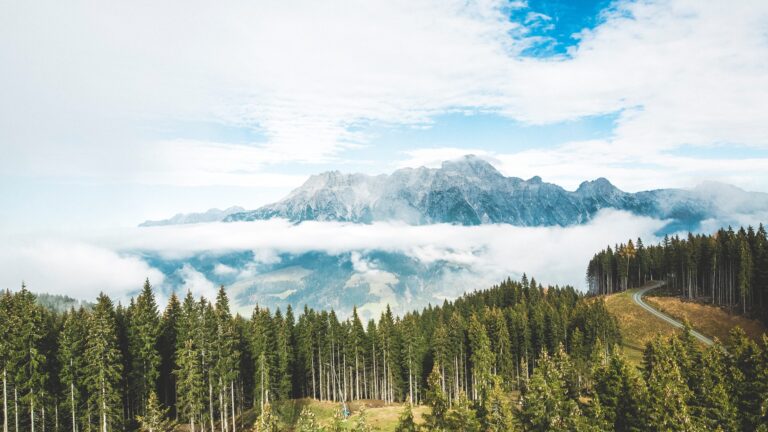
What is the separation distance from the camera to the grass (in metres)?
98.9

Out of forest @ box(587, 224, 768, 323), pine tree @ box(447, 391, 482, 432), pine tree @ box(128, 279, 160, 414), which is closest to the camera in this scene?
pine tree @ box(447, 391, 482, 432)

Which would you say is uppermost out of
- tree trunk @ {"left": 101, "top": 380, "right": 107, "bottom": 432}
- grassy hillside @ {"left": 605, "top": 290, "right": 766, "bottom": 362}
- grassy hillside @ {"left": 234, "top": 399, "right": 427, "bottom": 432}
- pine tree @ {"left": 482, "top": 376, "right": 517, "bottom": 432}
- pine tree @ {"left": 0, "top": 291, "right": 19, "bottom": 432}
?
pine tree @ {"left": 0, "top": 291, "right": 19, "bottom": 432}

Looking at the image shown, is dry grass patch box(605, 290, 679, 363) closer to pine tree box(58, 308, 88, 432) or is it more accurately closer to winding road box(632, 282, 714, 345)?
winding road box(632, 282, 714, 345)

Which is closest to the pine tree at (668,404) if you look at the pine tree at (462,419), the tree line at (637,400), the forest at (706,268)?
the tree line at (637,400)

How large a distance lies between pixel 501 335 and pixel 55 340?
2925 inches

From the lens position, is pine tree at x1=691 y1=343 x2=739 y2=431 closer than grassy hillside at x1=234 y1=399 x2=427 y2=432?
Yes

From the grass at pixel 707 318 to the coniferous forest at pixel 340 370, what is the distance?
980 inches

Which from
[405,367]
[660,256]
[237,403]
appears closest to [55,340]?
[237,403]

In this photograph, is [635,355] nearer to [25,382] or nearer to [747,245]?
[747,245]

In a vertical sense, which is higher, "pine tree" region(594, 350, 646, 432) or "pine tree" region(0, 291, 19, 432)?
"pine tree" region(0, 291, 19, 432)

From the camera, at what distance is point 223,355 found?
206 ft

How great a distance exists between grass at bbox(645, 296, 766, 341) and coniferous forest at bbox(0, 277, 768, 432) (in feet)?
81.7

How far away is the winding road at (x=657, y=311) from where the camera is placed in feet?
328

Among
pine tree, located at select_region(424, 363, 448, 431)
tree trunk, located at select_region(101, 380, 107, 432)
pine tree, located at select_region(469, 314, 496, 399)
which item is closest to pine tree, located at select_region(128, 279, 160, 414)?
tree trunk, located at select_region(101, 380, 107, 432)
